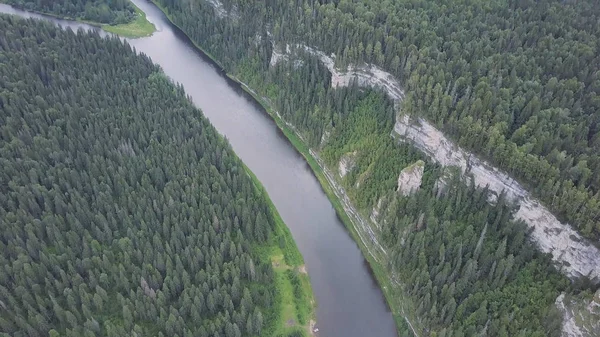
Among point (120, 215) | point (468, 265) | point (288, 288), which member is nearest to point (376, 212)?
point (468, 265)

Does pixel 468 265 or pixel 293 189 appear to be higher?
pixel 468 265

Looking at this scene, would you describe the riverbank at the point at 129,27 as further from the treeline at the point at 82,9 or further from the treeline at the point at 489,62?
the treeline at the point at 489,62

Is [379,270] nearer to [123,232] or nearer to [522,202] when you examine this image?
[522,202]

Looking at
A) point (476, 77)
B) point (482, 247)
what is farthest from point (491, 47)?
point (482, 247)

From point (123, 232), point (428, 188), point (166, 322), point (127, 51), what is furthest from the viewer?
point (127, 51)

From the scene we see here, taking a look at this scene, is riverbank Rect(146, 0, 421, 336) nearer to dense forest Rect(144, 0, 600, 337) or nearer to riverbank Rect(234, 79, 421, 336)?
riverbank Rect(234, 79, 421, 336)

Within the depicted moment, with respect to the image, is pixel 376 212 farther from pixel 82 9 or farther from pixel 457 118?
pixel 82 9
